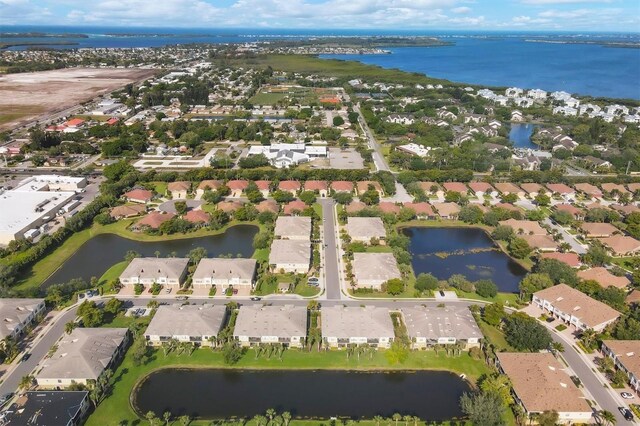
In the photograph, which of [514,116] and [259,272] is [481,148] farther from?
[259,272]

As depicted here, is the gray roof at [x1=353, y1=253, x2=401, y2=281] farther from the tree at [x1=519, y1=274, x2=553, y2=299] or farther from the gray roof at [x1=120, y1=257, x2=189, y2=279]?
the gray roof at [x1=120, y1=257, x2=189, y2=279]

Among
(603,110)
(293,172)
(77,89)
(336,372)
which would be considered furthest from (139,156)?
(603,110)

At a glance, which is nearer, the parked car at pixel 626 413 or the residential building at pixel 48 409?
the residential building at pixel 48 409

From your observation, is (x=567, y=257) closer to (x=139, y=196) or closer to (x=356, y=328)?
(x=356, y=328)

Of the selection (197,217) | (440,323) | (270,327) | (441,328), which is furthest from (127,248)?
(441,328)

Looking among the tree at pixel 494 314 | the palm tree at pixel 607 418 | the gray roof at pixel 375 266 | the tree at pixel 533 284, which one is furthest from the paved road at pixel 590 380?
the gray roof at pixel 375 266

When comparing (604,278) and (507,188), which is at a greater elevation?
(507,188)

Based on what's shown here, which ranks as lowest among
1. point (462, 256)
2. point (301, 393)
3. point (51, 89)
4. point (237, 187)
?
point (462, 256)

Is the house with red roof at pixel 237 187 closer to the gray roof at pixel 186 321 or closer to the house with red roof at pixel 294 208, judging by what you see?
the house with red roof at pixel 294 208
